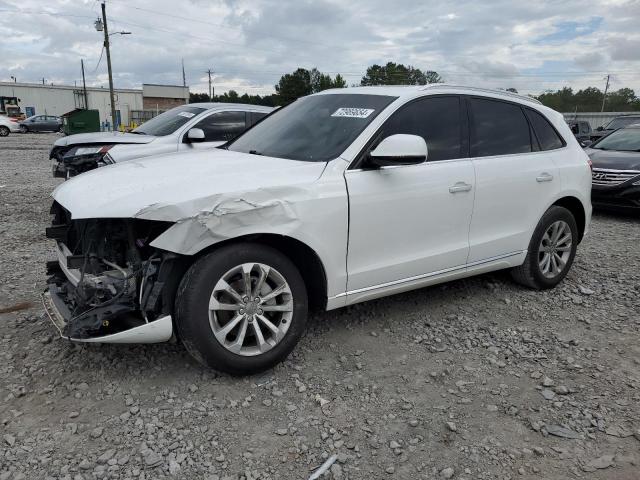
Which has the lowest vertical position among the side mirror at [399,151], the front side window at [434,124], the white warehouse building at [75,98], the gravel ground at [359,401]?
the gravel ground at [359,401]

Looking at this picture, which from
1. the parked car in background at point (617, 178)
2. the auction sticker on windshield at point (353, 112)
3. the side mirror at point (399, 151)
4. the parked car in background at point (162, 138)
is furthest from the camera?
the parked car in background at point (617, 178)

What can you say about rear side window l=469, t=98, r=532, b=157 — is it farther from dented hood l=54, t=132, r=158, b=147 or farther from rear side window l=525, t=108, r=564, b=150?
dented hood l=54, t=132, r=158, b=147

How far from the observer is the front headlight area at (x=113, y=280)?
2.88m

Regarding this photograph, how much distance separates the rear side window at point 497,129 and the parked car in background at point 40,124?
3987 centimetres

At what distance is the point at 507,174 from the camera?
14.1 ft

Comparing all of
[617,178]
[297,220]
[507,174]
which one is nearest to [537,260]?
[507,174]

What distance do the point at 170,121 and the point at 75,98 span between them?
204 feet

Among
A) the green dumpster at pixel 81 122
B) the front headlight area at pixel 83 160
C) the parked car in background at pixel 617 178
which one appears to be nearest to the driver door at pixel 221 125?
the front headlight area at pixel 83 160

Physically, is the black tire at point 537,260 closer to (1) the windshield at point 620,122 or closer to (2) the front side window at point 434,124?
(2) the front side window at point 434,124

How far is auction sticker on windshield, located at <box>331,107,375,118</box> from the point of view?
376 centimetres

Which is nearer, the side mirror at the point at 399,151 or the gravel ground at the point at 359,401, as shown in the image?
the gravel ground at the point at 359,401

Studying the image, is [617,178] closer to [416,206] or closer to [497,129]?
[497,129]

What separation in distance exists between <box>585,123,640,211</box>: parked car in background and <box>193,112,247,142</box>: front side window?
232 inches

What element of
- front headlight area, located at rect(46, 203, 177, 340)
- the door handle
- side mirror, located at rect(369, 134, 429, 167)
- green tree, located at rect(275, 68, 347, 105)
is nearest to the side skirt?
the door handle
